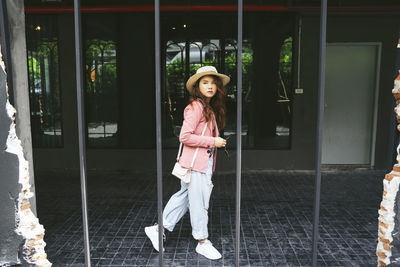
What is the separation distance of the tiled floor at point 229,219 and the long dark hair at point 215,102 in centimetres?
150

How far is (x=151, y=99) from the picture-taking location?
23.7 ft

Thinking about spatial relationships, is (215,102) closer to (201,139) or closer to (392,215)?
(201,139)

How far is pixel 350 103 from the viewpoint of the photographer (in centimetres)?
725

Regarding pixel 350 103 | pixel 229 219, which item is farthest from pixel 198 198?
pixel 350 103

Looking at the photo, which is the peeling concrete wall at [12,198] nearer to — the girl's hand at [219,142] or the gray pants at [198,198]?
the gray pants at [198,198]

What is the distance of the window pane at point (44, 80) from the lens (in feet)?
23.3

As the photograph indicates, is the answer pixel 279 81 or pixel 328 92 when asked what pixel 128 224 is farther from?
pixel 328 92

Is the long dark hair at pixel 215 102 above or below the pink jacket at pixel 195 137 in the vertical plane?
above

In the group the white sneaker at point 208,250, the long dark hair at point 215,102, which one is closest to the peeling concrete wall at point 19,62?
the long dark hair at point 215,102

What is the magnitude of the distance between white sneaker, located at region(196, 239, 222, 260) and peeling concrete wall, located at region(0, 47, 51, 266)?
168 centimetres

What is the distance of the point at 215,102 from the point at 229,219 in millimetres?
1876

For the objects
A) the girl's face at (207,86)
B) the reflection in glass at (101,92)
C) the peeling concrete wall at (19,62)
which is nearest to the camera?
the peeling concrete wall at (19,62)

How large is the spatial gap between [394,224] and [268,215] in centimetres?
230

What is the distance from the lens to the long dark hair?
136 inches
